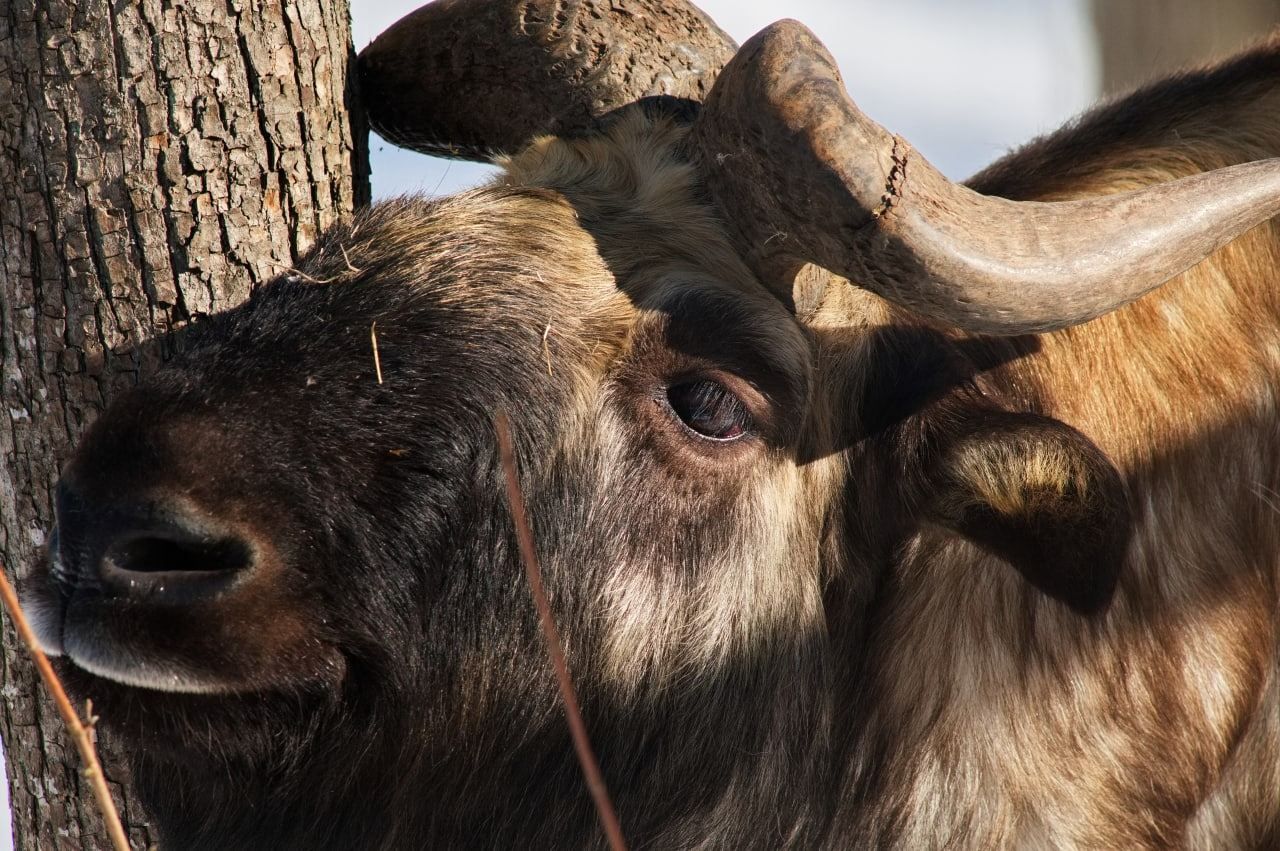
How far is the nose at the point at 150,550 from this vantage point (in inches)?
90.0

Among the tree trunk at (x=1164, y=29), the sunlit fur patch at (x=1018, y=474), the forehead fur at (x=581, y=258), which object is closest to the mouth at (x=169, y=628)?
the forehead fur at (x=581, y=258)

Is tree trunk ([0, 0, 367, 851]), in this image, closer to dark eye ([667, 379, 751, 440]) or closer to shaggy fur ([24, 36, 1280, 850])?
shaggy fur ([24, 36, 1280, 850])

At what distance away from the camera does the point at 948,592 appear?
311cm

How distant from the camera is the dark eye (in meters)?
2.79

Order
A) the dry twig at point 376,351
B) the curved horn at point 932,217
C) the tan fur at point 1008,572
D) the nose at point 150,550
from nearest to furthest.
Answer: the nose at point 150,550 → the curved horn at point 932,217 → the dry twig at point 376,351 → the tan fur at point 1008,572

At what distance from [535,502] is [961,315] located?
0.90m

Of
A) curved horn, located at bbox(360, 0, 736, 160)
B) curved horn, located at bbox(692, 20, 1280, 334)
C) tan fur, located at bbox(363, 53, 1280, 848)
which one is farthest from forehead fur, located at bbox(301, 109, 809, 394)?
curved horn, located at bbox(360, 0, 736, 160)

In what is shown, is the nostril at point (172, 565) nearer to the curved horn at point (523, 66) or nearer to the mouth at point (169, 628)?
the mouth at point (169, 628)

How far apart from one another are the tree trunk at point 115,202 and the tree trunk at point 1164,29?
3498 millimetres

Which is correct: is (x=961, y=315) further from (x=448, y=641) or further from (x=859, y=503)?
(x=448, y=641)

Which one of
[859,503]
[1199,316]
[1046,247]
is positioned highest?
[1046,247]

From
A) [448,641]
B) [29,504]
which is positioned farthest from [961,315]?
[29,504]

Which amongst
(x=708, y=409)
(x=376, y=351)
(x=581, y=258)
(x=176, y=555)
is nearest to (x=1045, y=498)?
(x=708, y=409)

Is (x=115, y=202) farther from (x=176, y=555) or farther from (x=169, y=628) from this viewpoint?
(x=169, y=628)
